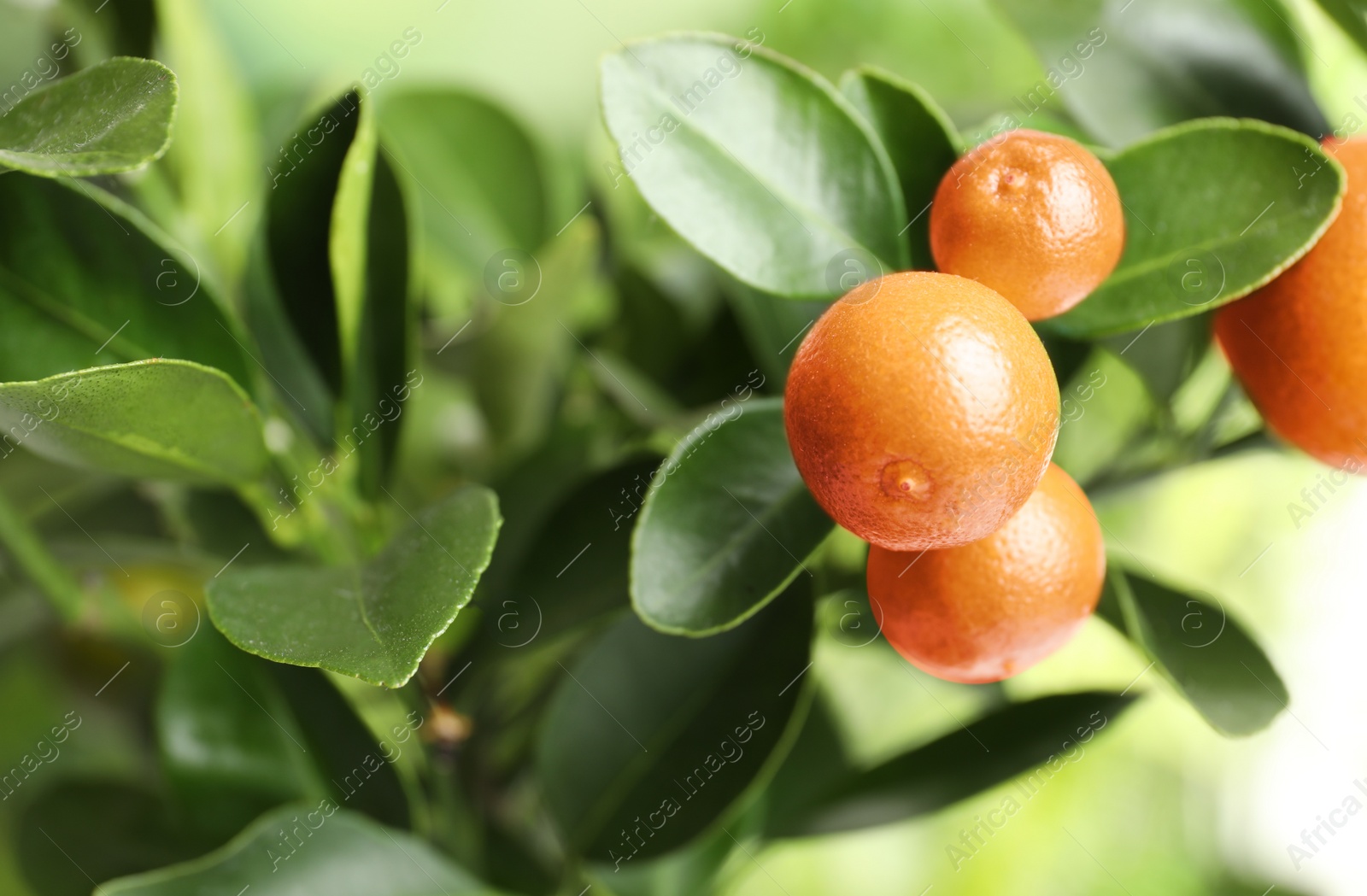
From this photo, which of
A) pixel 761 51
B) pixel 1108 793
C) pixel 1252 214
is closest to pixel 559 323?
pixel 761 51

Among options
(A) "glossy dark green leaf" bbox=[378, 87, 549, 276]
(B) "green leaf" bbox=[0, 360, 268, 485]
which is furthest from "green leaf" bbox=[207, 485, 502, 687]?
(A) "glossy dark green leaf" bbox=[378, 87, 549, 276]

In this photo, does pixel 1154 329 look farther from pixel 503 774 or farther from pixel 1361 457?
pixel 503 774

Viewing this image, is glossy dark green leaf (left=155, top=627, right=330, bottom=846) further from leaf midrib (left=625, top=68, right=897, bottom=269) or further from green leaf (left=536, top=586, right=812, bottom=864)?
leaf midrib (left=625, top=68, right=897, bottom=269)

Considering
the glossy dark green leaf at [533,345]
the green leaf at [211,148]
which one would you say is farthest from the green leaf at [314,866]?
the green leaf at [211,148]

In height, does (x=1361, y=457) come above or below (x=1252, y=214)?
below

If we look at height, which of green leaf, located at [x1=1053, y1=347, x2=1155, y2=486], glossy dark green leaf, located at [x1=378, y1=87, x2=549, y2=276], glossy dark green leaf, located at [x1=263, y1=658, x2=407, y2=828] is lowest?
green leaf, located at [x1=1053, y1=347, x2=1155, y2=486]

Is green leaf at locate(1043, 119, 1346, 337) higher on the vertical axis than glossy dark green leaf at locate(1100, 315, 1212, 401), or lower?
higher
